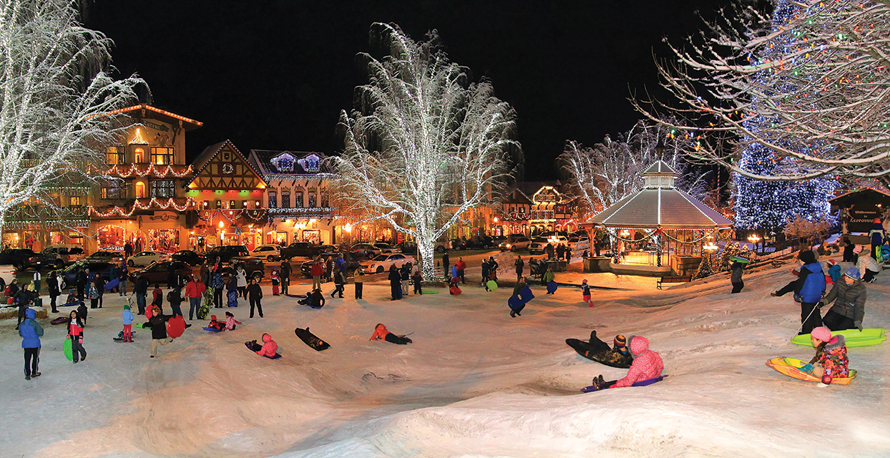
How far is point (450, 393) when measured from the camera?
1192cm

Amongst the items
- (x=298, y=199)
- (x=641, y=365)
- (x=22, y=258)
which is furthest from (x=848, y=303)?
(x=298, y=199)

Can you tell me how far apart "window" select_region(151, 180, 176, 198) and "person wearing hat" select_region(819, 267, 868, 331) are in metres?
50.9

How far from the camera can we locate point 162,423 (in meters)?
10.1

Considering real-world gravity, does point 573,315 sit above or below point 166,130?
below

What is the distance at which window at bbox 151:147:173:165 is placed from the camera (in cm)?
4916

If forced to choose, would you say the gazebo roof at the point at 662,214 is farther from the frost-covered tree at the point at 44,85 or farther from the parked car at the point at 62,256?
the parked car at the point at 62,256

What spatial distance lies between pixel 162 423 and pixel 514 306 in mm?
12197

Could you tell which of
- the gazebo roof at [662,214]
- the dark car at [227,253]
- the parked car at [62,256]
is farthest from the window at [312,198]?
the gazebo roof at [662,214]

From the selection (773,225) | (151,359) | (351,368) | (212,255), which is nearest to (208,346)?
(151,359)

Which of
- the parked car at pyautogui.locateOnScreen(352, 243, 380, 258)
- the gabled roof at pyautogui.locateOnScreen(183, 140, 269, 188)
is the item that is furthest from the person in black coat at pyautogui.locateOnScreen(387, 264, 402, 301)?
the gabled roof at pyautogui.locateOnScreen(183, 140, 269, 188)

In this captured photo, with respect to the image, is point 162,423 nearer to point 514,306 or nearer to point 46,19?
point 514,306

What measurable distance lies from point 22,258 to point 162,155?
1554 cm

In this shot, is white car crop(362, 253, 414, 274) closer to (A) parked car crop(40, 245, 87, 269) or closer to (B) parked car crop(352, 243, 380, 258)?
(B) parked car crop(352, 243, 380, 258)

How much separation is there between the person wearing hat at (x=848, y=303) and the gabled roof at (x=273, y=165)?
48.3m
